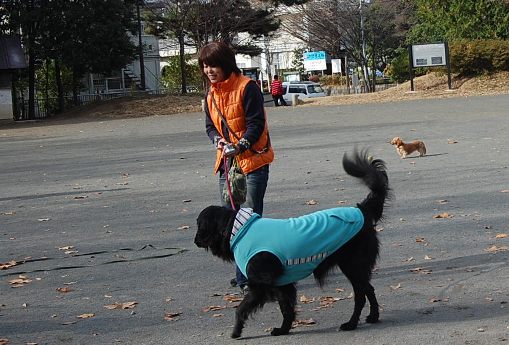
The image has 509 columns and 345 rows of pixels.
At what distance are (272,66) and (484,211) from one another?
224 ft

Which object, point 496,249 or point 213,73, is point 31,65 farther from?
point 213,73

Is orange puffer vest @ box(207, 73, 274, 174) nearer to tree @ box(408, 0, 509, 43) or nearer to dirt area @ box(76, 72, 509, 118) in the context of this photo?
dirt area @ box(76, 72, 509, 118)

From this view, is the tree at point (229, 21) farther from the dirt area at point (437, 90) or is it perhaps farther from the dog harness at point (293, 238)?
the dog harness at point (293, 238)

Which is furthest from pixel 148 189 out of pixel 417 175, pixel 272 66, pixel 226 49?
pixel 272 66

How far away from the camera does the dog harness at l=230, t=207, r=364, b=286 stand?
463 cm

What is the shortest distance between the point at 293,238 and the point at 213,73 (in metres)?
1.48

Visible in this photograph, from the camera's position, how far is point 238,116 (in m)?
5.71

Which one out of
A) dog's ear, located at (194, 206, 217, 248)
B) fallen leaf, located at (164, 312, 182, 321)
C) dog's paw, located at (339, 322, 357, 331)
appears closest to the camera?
dog's ear, located at (194, 206, 217, 248)

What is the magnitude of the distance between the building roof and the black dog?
34805 mm

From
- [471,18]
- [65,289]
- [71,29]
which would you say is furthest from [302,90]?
[65,289]

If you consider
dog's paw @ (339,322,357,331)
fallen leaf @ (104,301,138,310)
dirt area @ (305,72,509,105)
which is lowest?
dog's paw @ (339,322,357,331)

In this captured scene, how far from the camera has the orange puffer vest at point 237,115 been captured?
18.5 ft

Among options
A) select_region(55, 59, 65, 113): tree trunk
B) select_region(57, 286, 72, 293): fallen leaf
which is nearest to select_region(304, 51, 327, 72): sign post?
select_region(55, 59, 65, 113): tree trunk

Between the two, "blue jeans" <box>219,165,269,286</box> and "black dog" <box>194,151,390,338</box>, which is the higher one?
"blue jeans" <box>219,165,269,286</box>
